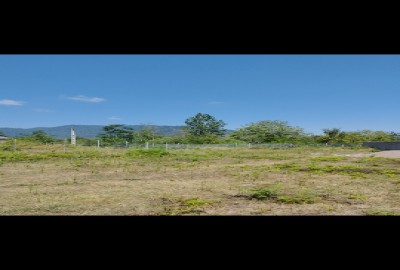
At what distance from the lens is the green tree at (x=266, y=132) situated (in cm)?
3397

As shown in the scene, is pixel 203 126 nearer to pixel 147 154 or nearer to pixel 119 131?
pixel 119 131

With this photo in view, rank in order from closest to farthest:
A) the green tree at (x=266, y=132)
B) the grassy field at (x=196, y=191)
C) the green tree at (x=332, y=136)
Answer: the grassy field at (x=196, y=191)
the green tree at (x=332, y=136)
the green tree at (x=266, y=132)

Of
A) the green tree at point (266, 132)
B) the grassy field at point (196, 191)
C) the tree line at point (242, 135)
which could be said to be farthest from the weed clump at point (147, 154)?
the green tree at point (266, 132)

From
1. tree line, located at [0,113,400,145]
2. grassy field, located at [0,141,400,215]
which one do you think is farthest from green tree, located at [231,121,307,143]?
grassy field, located at [0,141,400,215]

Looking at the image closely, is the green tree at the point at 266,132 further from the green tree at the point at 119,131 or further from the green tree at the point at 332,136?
the green tree at the point at 119,131

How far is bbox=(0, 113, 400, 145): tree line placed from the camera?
3002 cm

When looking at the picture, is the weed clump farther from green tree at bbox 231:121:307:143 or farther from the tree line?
green tree at bbox 231:121:307:143

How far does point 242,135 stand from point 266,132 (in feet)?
8.84

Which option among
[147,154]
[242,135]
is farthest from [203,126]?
[147,154]

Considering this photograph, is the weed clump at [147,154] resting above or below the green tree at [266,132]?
below

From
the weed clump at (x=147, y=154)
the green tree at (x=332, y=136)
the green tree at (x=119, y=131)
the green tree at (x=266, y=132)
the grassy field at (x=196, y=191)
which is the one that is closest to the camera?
the grassy field at (x=196, y=191)
